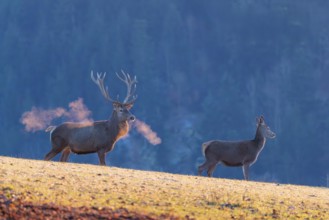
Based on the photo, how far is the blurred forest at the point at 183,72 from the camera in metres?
104

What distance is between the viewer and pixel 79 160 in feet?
319

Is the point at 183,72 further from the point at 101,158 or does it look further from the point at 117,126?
the point at 101,158

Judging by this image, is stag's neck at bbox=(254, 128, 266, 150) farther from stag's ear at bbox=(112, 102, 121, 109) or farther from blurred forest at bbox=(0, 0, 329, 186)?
blurred forest at bbox=(0, 0, 329, 186)

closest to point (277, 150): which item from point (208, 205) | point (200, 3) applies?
point (200, 3)

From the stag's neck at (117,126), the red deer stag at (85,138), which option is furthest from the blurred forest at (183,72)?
the red deer stag at (85,138)

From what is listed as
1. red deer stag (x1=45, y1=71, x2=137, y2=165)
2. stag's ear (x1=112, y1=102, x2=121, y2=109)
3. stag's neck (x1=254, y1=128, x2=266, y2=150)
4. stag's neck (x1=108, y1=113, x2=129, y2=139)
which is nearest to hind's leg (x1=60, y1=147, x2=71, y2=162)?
red deer stag (x1=45, y1=71, x2=137, y2=165)

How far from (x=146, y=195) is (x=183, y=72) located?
357 feet

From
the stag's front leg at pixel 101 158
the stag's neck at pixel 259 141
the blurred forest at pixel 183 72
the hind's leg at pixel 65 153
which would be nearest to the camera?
the stag's front leg at pixel 101 158

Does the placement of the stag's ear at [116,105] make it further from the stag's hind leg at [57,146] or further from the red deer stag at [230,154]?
the red deer stag at [230,154]

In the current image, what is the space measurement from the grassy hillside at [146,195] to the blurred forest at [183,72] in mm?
74435

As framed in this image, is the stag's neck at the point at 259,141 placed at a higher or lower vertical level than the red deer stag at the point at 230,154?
higher

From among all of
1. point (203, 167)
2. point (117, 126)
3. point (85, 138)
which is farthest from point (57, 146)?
point (203, 167)

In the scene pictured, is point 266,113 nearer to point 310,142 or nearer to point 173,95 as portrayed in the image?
point 310,142

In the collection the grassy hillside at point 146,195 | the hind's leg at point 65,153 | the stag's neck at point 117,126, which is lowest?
the grassy hillside at point 146,195
